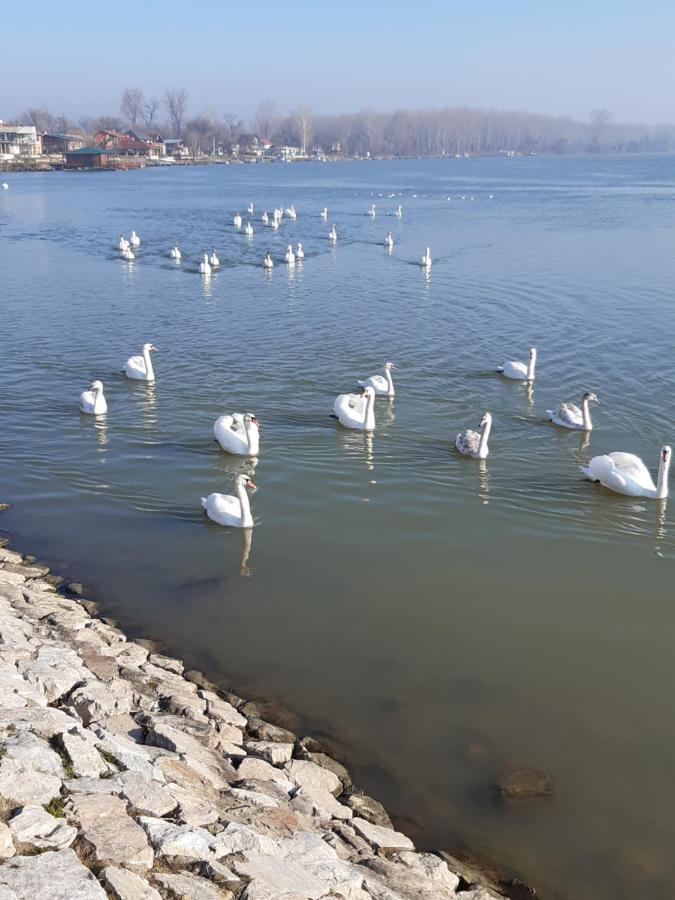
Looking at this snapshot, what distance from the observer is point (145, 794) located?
6.92 metres

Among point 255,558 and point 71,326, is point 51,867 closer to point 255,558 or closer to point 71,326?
point 255,558

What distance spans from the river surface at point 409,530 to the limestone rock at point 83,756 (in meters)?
2.90

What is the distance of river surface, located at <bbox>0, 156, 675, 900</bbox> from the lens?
9109 mm

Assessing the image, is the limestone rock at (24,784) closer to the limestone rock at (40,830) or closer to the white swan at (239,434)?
the limestone rock at (40,830)

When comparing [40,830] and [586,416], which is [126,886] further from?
[586,416]

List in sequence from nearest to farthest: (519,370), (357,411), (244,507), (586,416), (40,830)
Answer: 1. (40,830)
2. (244,507)
3. (586,416)
4. (357,411)
5. (519,370)

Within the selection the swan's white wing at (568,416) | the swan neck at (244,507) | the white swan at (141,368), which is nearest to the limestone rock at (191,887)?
the swan neck at (244,507)

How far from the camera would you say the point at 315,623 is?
38.1 ft

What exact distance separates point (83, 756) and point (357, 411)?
1221 cm

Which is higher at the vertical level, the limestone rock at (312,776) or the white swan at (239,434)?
the white swan at (239,434)

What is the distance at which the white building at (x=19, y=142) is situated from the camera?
514 ft

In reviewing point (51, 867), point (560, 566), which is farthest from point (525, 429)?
point (51, 867)

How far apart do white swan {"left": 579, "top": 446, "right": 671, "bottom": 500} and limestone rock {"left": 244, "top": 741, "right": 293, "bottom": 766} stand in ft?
28.9

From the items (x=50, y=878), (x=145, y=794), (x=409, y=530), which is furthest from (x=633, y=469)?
(x=50, y=878)
